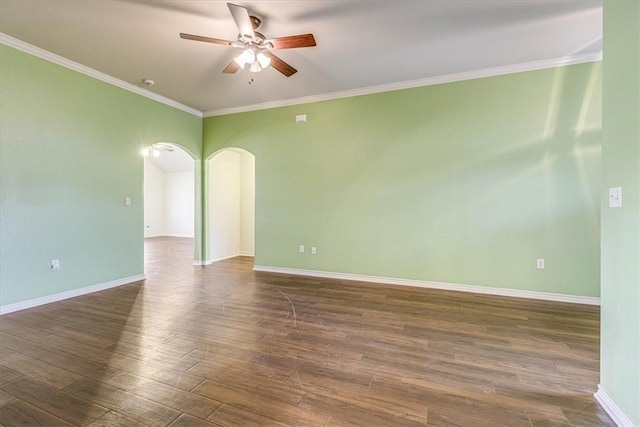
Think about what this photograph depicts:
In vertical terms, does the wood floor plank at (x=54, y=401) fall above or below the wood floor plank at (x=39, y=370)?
below

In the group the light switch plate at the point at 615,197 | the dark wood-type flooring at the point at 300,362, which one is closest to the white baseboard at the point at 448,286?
the dark wood-type flooring at the point at 300,362

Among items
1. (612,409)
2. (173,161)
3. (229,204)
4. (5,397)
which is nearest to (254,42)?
(5,397)

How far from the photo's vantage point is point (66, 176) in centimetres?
348

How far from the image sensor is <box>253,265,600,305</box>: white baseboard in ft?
11.1

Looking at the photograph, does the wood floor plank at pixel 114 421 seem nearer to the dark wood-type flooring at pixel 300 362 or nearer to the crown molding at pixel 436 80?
→ the dark wood-type flooring at pixel 300 362

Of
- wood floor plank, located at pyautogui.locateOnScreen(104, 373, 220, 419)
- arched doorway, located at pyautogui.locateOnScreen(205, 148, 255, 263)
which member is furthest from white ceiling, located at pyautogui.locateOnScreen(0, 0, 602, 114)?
wood floor plank, located at pyautogui.locateOnScreen(104, 373, 220, 419)

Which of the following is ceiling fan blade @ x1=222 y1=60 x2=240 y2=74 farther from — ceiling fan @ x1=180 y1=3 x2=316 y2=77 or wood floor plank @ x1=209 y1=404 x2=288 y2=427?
wood floor plank @ x1=209 y1=404 x2=288 y2=427

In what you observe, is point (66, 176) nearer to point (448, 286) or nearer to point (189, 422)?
point (189, 422)

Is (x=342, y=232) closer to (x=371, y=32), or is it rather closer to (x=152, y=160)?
(x=371, y=32)

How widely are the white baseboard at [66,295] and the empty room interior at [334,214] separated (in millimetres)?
19

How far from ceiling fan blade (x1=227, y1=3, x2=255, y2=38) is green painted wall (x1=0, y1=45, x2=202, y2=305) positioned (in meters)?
2.63

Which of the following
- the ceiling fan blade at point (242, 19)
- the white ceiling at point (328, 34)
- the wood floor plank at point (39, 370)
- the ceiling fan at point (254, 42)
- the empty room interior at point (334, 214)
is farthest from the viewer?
the white ceiling at point (328, 34)

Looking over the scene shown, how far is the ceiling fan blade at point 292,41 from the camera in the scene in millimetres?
2422

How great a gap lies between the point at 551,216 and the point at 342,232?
8.88ft
